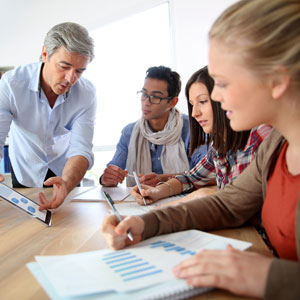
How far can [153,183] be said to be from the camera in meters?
1.79

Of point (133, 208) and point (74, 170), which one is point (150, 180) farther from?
point (133, 208)

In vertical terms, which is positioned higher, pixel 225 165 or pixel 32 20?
pixel 32 20

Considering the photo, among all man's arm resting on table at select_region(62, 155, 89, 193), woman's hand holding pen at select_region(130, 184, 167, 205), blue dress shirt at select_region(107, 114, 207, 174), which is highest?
man's arm resting on table at select_region(62, 155, 89, 193)

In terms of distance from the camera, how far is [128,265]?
2.13 feet

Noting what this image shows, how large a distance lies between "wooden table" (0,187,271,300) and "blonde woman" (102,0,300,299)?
0.05m

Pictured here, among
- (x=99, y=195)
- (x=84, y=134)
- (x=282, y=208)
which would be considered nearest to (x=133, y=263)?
(x=282, y=208)

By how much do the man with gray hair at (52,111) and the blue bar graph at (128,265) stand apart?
841mm

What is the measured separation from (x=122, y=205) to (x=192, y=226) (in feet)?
1.60

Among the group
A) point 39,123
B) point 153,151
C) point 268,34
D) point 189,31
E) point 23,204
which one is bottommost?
point 153,151

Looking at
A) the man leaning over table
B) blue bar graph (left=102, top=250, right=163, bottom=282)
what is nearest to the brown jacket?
blue bar graph (left=102, top=250, right=163, bottom=282)

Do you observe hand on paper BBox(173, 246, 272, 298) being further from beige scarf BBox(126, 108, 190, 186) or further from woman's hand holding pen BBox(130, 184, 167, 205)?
beige scarf BBox(126, 108, 190, 186)

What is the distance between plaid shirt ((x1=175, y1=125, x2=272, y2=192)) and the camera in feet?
3.97

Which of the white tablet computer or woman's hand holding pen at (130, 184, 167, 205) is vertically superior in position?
the white tablet computer

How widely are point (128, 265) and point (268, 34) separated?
20.5 inches
